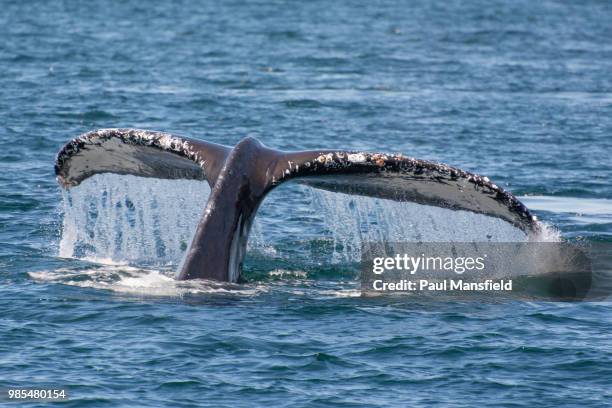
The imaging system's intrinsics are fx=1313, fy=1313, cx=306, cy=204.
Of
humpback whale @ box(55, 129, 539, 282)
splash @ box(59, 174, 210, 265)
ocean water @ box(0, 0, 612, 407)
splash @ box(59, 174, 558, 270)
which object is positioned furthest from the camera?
splash @ box(59, 174, 210, 265)

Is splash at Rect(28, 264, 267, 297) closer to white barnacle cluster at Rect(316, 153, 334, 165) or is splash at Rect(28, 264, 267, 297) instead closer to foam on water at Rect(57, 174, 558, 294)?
foam on water at Rect(57, 174, 558, 294)

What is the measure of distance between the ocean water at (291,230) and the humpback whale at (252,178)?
408 millimetres

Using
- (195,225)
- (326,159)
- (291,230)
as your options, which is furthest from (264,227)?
(326,159)

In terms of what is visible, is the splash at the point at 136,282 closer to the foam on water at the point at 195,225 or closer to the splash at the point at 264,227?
the foam on water at the point at 195,225

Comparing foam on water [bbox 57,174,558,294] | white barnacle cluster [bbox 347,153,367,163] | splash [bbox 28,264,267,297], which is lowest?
splash [bbox 28,264,267,297]

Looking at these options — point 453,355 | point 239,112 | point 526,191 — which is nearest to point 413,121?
point 239,112

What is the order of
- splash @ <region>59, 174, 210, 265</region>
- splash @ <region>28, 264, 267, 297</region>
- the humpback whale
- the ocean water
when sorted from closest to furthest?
the ocean water
the humpback whale
splash @ <region>28, 264, 267, 297</region>
splash @ <region>59, 174, 210, 265</region>

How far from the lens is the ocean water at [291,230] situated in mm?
11781

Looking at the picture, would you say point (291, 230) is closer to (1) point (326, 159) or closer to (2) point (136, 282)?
(2) point (136, 282)

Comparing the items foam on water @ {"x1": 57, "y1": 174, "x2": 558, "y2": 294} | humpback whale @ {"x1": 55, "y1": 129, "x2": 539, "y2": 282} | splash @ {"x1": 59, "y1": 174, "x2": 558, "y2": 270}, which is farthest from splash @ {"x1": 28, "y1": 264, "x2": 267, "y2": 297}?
splash @ {"x1": 59, "y1": 174, "x2": 558, "y2": 270}

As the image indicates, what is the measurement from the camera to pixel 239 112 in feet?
95.6

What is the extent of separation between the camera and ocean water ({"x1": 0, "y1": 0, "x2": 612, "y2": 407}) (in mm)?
11781

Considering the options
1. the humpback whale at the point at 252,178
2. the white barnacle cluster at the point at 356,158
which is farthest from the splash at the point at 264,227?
the white barnacle cluster at the point at 356,158

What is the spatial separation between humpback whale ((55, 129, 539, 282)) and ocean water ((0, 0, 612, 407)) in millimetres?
408
